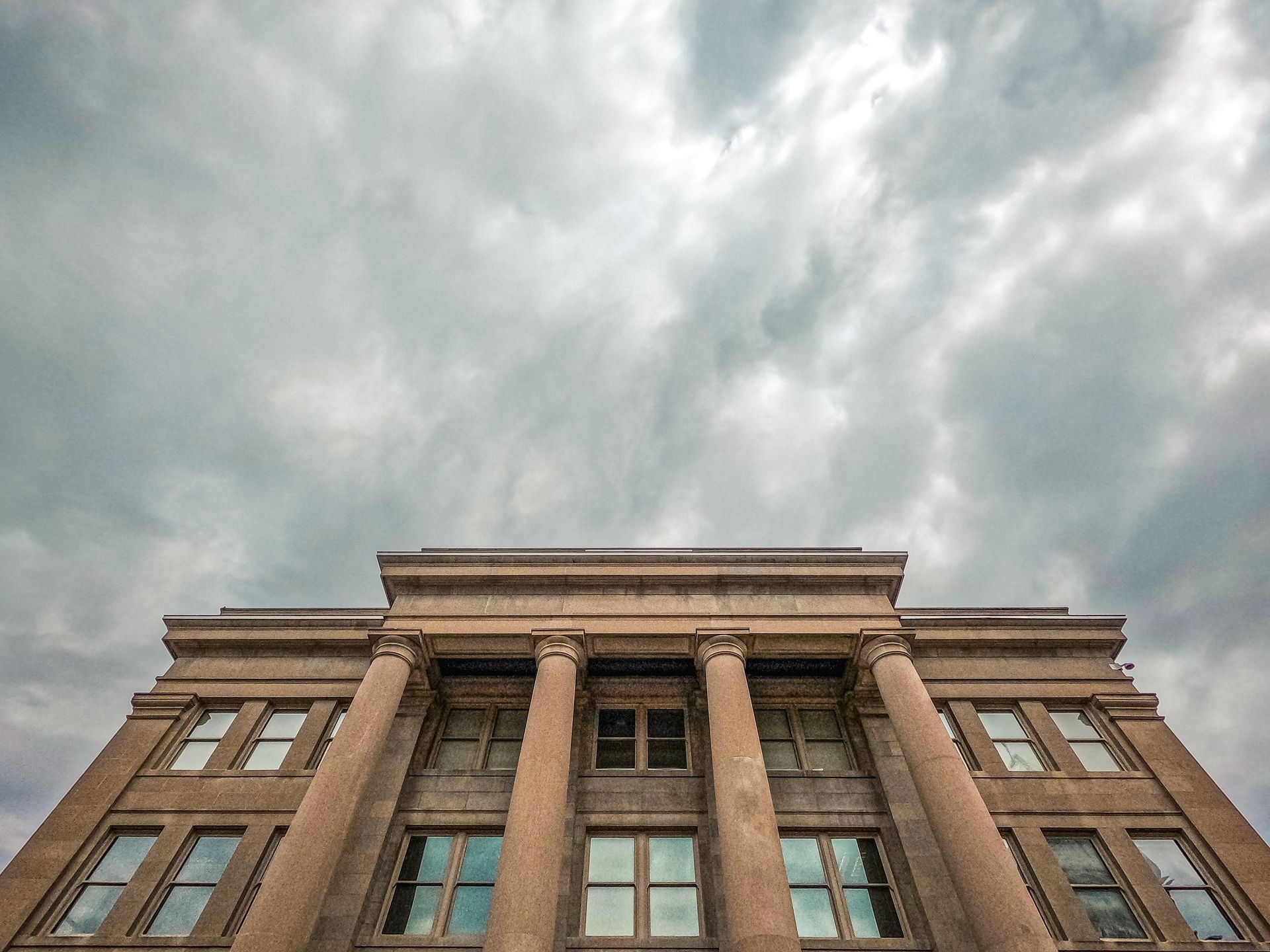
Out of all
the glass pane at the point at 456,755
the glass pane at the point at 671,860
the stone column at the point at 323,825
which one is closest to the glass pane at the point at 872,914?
the glass pane at the point at 671,860

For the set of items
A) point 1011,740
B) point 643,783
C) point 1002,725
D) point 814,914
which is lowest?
point 814,914

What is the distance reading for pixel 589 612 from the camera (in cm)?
2066

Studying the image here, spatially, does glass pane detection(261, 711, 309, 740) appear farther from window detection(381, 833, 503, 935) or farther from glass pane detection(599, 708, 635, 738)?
glass pane detection(599, 708, 635, 738)

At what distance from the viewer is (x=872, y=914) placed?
52.5 feet

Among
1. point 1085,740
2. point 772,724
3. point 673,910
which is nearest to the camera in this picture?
point 673,910

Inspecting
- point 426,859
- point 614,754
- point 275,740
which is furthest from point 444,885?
point 275,740

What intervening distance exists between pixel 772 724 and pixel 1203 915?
35.8 ft

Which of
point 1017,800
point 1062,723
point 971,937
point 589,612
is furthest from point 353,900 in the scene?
point 1062,723

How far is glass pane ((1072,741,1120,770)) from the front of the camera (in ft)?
63.3

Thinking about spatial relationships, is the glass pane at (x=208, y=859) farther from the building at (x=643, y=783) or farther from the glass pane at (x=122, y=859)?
the glass pane at (x=122, y=859)

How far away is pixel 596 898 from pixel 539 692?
5.12 metres

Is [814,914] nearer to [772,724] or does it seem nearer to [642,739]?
[772,724]

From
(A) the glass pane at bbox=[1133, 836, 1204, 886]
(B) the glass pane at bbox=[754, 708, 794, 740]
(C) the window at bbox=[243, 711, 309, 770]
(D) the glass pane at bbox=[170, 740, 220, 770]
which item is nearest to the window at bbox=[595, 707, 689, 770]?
(B) the glass pane at bbox=[754, 708, 794, 740]

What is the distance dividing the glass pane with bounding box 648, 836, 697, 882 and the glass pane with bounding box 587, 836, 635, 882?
491 millimetres
